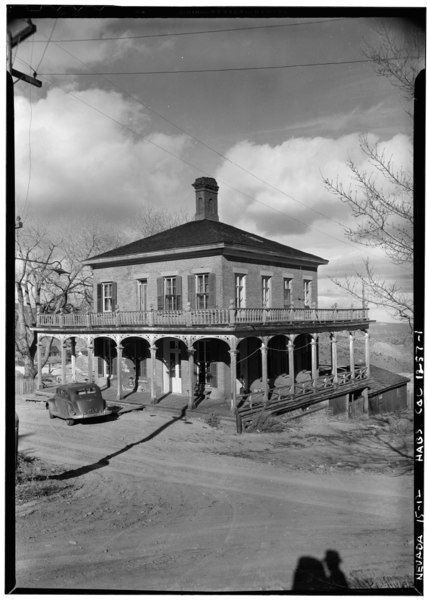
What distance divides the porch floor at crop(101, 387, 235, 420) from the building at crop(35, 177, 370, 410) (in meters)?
0.39

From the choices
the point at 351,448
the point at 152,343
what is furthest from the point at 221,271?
the point at 351,448

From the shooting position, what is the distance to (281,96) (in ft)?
22.2

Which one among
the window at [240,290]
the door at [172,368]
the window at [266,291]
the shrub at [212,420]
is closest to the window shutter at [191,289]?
the window at [240,290]

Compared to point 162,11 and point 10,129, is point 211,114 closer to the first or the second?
point 162,11

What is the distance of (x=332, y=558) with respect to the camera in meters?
5.75

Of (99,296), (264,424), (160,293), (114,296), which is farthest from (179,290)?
(264,424)

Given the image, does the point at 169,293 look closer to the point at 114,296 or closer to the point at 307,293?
the point at 114,296

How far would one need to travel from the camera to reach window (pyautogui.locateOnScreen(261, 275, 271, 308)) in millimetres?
18703

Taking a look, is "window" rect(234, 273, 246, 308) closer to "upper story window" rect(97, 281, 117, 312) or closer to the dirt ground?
"upper story window" rect(97, 281, 117, 312)

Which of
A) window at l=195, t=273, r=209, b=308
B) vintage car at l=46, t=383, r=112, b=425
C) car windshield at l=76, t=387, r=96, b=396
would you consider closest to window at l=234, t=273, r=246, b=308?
window at l=195, t=273, r=209, b=308

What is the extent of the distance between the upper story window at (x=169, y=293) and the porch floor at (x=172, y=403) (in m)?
3.61

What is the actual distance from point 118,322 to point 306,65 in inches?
459

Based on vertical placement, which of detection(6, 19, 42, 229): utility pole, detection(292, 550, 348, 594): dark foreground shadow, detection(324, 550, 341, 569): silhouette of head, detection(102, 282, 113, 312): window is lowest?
detection(292, 550, 348, 594): dark foreground shadow

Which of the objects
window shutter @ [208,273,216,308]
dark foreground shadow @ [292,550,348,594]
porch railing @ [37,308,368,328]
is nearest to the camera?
dark foreground shadow @ [292,550,348,594]
